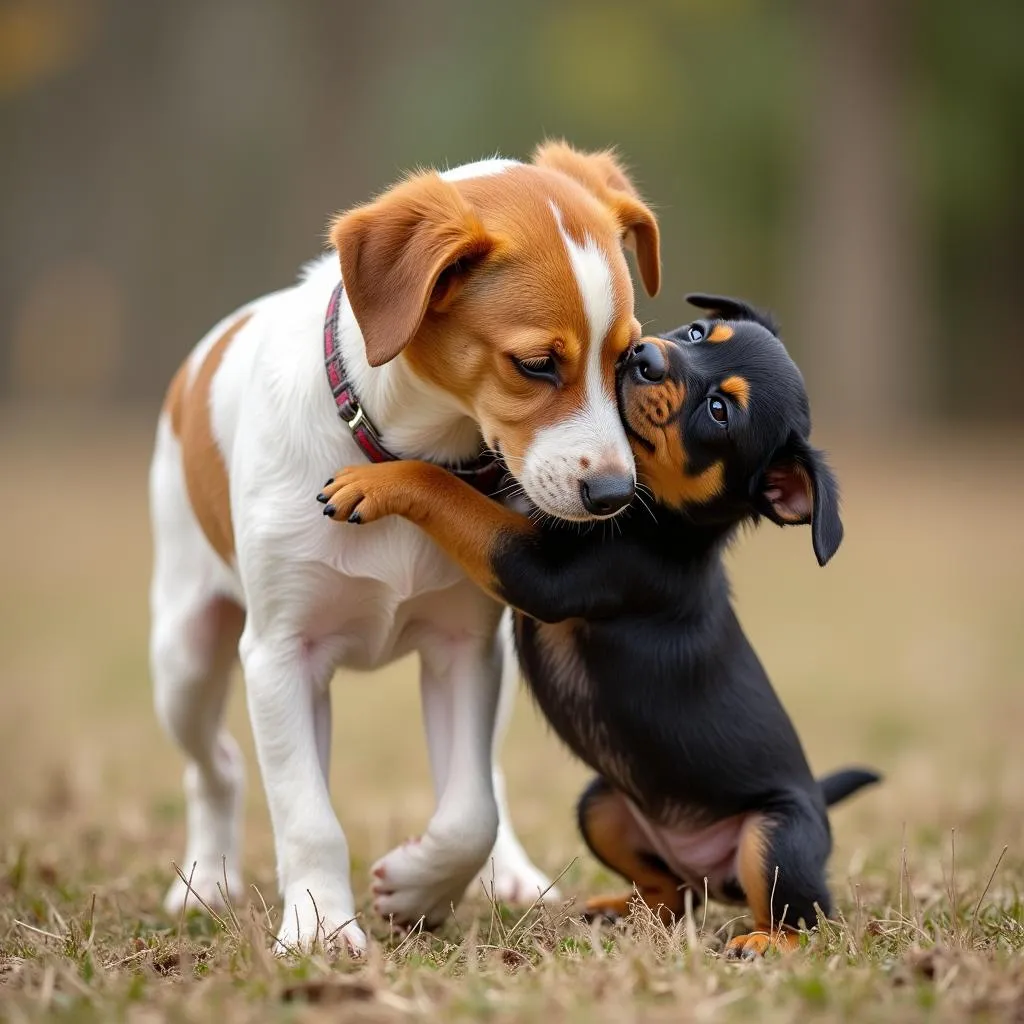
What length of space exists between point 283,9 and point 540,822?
91.2ft

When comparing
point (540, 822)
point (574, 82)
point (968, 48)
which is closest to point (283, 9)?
point (574, 82)

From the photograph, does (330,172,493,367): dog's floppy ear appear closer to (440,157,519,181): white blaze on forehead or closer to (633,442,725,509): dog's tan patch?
(440,157,519,181): white blaze on forehead

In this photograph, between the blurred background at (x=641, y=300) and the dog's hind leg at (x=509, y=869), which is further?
the blurred background at (x=641, y=300)

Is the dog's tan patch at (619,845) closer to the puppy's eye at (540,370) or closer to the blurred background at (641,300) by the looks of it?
the blurred background at (641,300)

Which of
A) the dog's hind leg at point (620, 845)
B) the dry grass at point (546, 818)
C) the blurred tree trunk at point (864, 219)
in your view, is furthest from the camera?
the blurred tree trunk at point (864, 219)

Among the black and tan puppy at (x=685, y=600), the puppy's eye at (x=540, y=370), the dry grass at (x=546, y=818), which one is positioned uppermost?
the puppy's eye at (x=540, y=370)

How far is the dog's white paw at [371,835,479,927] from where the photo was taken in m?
4.40

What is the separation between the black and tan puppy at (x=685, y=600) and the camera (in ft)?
13.6

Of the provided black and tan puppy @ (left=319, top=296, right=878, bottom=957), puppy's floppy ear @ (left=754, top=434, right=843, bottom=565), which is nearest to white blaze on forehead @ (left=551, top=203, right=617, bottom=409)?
black and tan puppy @ (left=319, top=296, right=878, bottom=957)

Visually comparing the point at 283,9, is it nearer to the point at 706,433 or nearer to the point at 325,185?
the point at 325,185

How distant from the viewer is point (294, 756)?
14.3 feet

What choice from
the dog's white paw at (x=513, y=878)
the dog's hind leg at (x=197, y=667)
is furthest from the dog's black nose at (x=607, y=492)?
the dog's white paw at (x=513, y=878)

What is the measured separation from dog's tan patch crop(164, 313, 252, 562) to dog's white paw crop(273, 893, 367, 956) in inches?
45.4

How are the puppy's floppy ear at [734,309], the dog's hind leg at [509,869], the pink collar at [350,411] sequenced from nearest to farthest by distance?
the pink collar at [350,411], the puppy's floppy ear at [734,309], the dog's hind leg at [509,869]
